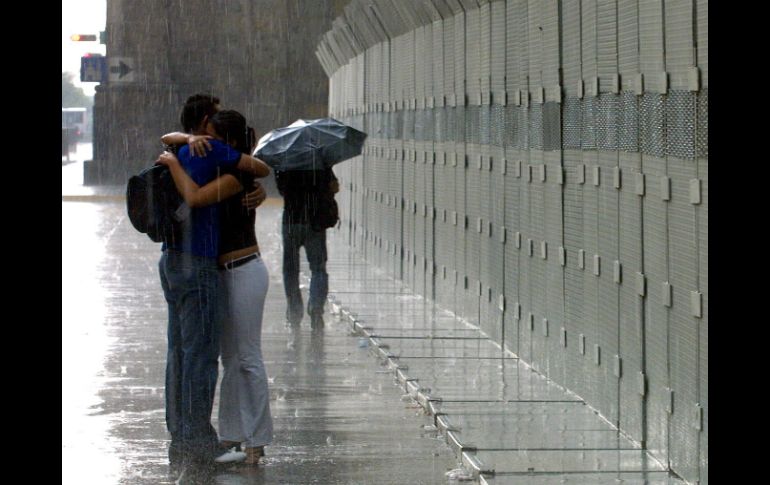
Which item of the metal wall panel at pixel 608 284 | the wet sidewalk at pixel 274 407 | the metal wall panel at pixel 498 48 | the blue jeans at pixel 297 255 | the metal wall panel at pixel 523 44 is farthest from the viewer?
the blue jeans at pixel 297 255

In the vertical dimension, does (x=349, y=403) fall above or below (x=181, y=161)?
below

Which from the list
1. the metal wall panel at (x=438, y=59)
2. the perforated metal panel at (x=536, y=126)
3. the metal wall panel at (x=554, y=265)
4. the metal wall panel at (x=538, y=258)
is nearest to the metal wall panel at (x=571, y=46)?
the metal wall panel at (x=554, y=265)

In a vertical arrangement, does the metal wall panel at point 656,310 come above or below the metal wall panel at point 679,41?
below

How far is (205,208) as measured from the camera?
7.40 m

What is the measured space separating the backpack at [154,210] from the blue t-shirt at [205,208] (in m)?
0.05

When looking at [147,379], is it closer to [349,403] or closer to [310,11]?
[349,403]

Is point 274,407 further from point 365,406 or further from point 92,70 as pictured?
point 92,70

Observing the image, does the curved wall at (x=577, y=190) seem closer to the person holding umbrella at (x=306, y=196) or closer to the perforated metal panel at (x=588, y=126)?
the perforated metal panel at (x=588, y=126)

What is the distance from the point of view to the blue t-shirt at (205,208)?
736 centimetres

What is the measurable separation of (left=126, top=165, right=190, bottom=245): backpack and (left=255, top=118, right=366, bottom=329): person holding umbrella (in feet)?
17.8
